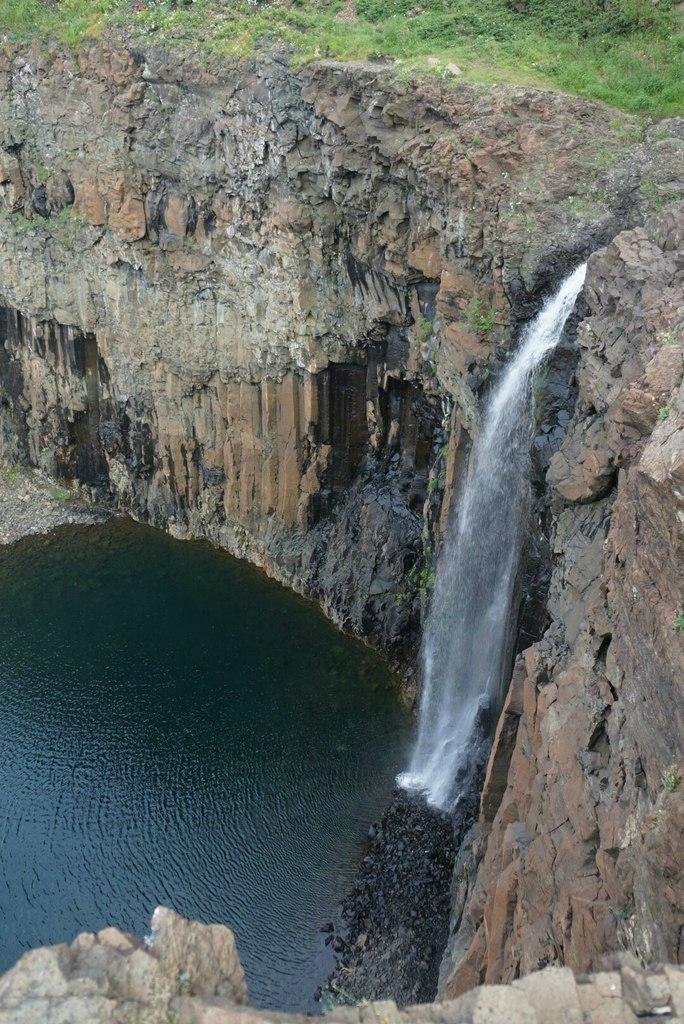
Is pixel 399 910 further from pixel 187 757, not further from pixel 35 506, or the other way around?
pixel 35 506

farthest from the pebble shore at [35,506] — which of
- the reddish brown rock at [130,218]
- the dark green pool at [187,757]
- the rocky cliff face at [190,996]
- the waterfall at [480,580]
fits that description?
the rocky cliff face at [190,996]

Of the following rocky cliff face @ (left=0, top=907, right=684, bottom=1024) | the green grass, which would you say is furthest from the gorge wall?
rocky cliff face @ (left=0, top=907, right=684, bottom=1024)

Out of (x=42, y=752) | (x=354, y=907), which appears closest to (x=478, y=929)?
(x=354, y=907)

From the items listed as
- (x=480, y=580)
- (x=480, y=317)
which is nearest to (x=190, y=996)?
(x=480, y=580)

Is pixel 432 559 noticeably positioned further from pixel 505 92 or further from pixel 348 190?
pixel 505 92

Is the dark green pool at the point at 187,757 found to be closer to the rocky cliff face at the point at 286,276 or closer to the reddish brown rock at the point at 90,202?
the rocky cliff face at the point at 286,276

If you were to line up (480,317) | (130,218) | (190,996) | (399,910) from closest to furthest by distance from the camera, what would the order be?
(190,996) < (399,910) < (480,317) < (130,218)
